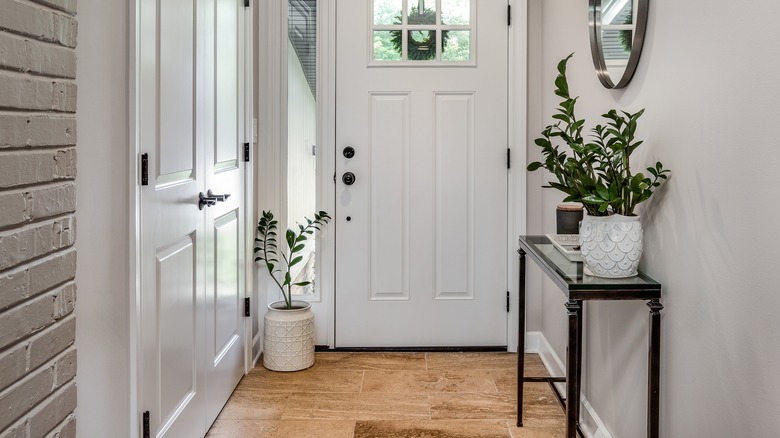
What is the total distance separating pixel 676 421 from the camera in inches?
68.2

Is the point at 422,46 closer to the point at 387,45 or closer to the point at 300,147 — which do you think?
the point at 387,45

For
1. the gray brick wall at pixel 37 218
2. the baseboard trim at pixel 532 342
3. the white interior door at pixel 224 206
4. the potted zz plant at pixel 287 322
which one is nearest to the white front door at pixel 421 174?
the baseboard trim at pixel 532 342

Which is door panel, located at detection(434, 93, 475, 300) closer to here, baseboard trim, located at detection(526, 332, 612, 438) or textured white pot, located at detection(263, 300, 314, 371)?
baseboard trim, located at detection(526, 332, 612, 438)

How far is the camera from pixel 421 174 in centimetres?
351

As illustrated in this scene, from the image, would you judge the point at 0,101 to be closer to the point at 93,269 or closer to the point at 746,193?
the point at 93,269

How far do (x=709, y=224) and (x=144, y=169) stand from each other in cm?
144

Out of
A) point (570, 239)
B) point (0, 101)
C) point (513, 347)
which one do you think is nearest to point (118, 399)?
point (0, 101)

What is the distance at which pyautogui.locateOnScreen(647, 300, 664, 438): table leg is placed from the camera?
1694 mm

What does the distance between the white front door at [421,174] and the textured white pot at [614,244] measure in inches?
68.0

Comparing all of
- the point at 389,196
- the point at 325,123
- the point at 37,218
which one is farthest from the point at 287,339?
the point at 37,218

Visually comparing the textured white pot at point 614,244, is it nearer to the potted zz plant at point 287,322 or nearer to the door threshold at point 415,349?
the potted zz plant at point 287,322

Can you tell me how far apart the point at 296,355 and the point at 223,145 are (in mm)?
1092

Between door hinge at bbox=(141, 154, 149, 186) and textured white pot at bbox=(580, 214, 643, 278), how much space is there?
47.3 inches

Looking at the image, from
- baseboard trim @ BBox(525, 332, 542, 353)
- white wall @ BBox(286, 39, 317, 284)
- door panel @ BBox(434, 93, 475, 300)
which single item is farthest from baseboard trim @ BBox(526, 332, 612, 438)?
white wall @ BBox(286, 39, 317, 284)
